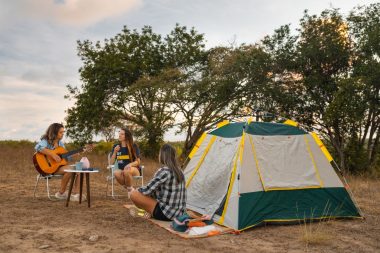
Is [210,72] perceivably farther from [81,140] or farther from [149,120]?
[81,140]

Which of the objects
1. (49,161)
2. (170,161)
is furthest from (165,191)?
(49,161)

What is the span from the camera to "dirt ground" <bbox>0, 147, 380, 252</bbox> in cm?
443

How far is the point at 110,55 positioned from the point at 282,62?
7.07 metres

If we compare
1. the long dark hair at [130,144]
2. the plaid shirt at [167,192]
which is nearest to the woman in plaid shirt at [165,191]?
the plaid shirt at [167,192]

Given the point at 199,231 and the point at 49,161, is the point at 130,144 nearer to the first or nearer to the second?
the point at 49,161

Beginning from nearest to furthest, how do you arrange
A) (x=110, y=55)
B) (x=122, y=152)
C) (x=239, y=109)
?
(x=122, y=152), (x=239, y=109), (x=110, y=55)

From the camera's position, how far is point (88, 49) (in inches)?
703

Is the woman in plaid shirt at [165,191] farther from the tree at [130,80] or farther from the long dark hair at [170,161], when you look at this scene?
the tree at [130,80]

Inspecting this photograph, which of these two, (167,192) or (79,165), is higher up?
(79,165)

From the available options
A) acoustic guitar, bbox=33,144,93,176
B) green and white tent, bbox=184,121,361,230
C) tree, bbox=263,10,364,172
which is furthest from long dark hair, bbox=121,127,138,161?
tree, bbox=263,10,364,172

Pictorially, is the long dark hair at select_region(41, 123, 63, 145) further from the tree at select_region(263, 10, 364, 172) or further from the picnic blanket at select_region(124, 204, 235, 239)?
the tree at select_region(263, 10, 364, 172)

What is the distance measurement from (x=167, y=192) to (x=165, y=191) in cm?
3

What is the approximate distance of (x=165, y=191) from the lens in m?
5.20

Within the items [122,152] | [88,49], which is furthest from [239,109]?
[122,152]
